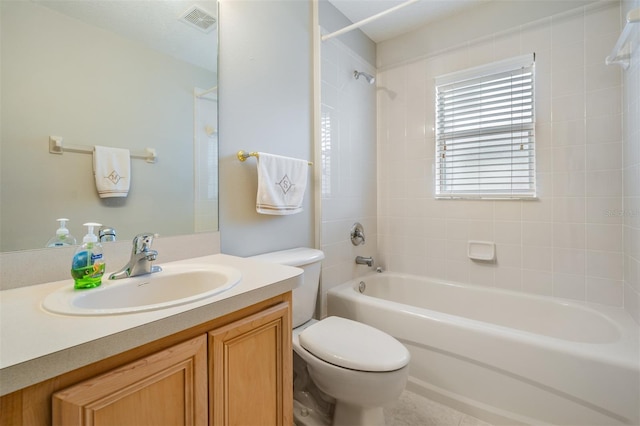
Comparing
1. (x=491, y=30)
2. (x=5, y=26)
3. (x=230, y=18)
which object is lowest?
(x=5, y=26)

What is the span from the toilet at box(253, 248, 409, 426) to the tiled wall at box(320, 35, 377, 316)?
0.49m

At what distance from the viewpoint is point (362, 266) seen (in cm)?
227

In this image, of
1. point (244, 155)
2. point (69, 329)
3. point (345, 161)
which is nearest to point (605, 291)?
point (345, 161)

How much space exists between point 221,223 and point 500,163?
1.84m

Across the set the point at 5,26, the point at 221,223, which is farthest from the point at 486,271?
the point at 5,26

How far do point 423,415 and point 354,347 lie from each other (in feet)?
2.08

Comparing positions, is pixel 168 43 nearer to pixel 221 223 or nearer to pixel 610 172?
pixel 221 223

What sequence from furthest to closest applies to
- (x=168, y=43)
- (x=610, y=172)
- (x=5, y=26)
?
(x=610, y=172) < (x=168, y=43) < (x=5, y=26)

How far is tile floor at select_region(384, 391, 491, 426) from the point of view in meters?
1.39

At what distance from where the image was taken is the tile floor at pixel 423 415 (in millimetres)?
1395

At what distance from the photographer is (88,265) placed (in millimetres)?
788

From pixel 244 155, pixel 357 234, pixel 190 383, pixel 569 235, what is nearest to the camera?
pixel 190 383

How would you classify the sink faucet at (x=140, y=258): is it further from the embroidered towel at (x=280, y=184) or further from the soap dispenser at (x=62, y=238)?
the embroidered towel at (x=280, y=184)

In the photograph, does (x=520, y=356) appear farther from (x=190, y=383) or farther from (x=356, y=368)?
(x=190, y=383)
